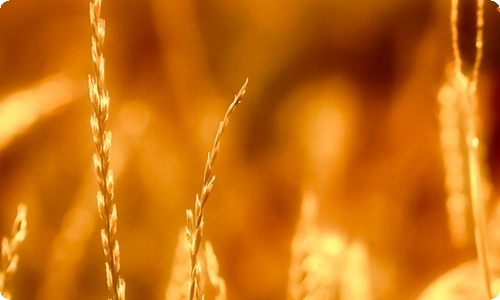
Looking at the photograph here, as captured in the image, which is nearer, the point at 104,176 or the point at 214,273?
the point at 104,176

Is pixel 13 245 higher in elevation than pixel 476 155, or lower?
lower

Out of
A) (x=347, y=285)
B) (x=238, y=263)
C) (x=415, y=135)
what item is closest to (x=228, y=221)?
(x=238, y=263)

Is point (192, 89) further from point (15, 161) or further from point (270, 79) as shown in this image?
point (15, 161)

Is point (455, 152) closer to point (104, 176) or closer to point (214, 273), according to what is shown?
point (214, 273)

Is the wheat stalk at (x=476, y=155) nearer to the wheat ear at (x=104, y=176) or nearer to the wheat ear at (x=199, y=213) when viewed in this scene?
the wheat ear at (x=199, y=213)

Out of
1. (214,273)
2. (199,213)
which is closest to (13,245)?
(214,273)

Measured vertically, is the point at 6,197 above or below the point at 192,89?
below

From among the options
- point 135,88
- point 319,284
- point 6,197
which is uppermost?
point 135,88
